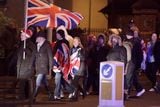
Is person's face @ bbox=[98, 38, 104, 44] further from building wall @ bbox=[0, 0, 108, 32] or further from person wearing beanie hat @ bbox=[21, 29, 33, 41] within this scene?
building wall @ bbox=[0, 0, 108, 32]

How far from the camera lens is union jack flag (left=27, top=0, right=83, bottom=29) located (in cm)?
1769

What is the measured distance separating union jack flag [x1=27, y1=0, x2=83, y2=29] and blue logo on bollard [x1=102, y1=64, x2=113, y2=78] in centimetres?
299

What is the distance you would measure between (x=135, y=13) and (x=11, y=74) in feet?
40.0

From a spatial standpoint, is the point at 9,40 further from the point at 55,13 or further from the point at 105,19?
the point at 105,19

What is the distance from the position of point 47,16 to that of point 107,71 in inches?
129

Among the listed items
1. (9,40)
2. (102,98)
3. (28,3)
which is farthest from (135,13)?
(102,98)

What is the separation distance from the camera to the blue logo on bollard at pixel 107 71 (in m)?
15.5

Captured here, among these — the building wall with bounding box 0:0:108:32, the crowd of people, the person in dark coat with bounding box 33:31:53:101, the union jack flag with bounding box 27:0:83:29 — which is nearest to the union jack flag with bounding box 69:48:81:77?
the crowd of people

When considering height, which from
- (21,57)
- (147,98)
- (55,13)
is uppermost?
(55,13)

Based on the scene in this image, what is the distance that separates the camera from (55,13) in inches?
720

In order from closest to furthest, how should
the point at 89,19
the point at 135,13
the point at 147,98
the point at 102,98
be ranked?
the point at 102,98, the point at 147,98, the point at 135,13, the point at 89,19

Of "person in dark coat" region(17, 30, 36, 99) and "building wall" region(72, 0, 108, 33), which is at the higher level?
"building wall" region(72, 0, 108, 33)

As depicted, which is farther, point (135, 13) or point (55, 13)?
point (135, 13)

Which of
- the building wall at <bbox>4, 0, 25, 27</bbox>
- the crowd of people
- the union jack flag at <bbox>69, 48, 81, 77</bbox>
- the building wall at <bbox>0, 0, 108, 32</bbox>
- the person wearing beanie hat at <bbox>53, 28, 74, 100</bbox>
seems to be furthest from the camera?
Result: the building wall at <bbox>0, 0, 108, 32</bbox>
